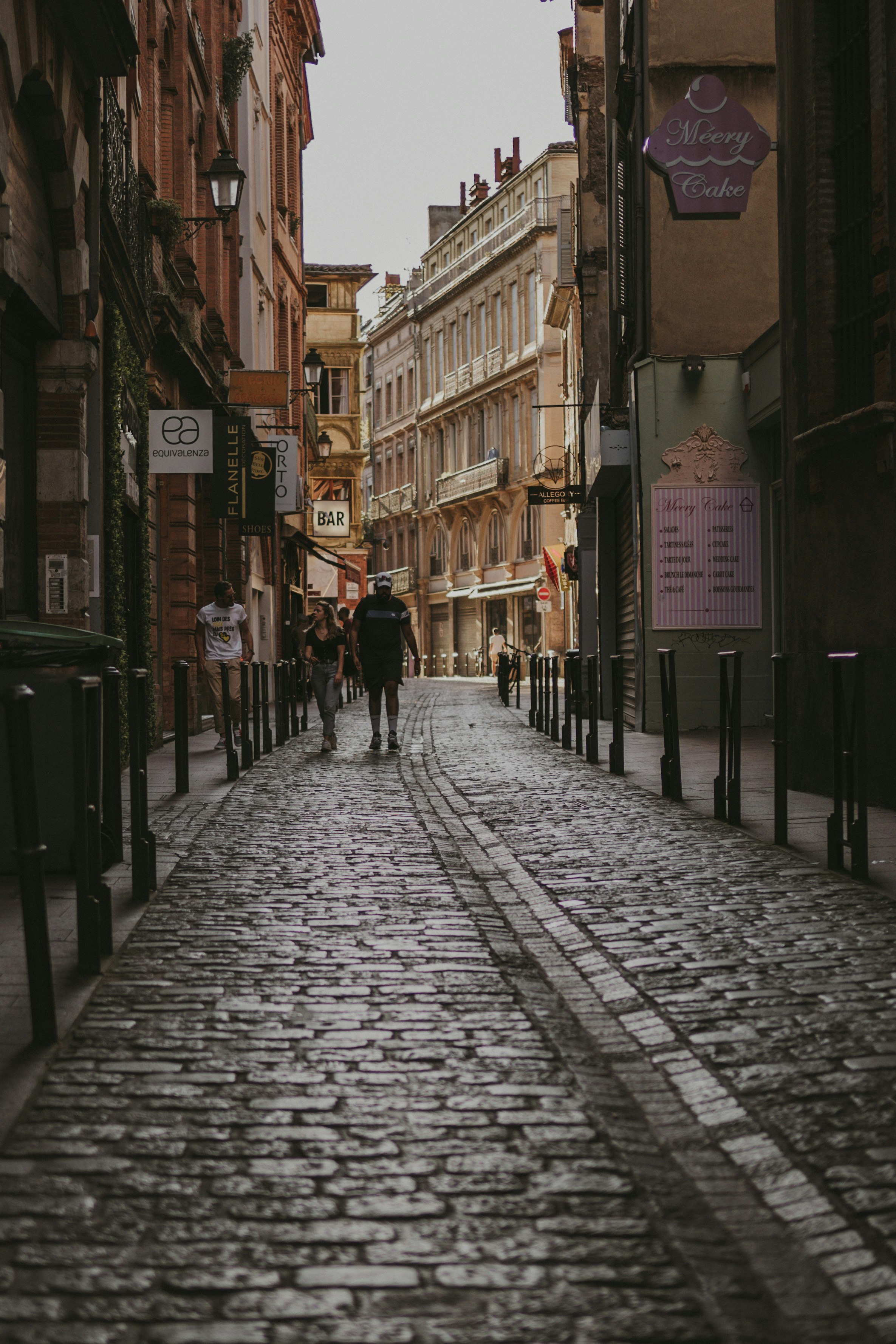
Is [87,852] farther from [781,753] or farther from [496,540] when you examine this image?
[496,540]

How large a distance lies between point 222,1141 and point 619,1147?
0.92 meters

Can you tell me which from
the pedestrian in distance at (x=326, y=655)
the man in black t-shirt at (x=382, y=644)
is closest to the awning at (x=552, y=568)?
the pedestrian in distance at (x=326, y=655)

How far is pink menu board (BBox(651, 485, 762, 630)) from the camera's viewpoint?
1966cm

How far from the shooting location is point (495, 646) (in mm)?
58312

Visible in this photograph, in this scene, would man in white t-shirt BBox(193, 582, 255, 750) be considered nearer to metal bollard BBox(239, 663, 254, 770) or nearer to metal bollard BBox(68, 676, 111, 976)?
metal bollard BBox(239, 663, 254, 770)

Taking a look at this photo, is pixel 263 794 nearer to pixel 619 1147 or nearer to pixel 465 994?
pixel 465 994

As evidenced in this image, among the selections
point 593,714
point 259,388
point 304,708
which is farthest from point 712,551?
point 259,388

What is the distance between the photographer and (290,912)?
22.7 ft

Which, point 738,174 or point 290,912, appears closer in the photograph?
point 290,912

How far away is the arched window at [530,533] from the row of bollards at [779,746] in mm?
41956

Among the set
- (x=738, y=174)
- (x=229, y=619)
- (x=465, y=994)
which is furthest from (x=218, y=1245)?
(x=229, y=619)

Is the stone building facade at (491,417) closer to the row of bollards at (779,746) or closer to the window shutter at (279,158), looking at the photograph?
the window shutter at (279,158)

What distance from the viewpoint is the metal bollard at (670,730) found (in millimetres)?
11055

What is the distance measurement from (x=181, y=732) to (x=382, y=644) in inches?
202
